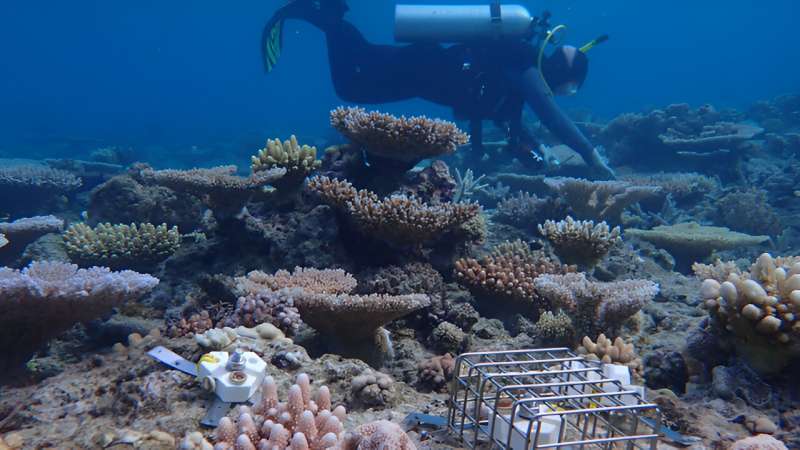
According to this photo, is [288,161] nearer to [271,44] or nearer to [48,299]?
[48,299]

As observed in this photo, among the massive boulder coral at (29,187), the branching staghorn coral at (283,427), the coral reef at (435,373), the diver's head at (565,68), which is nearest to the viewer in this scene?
the branching staghorn coral at (283,427)

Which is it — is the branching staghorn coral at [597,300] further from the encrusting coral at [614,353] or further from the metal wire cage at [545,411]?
the metal wire cage at [545,411]

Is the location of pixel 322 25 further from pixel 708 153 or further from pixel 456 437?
pixel 456 437

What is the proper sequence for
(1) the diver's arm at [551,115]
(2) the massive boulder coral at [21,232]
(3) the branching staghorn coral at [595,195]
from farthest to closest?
(1) the diver's arm at [551,115] < (3) the branching staghorn coral at [595,195] < (2) the massive boulder coral at [21,232]

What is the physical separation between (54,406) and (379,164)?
14.5 feet

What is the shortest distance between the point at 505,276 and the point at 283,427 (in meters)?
3.66

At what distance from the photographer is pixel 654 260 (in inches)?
314

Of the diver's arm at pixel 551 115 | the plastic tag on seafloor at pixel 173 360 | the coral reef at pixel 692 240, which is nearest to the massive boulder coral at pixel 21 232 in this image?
the plastic tag on seafloor at pixel 173 360

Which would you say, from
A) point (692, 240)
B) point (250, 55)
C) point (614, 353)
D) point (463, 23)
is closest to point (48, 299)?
point (614, 353)

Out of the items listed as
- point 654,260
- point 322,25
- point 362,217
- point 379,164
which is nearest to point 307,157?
point 379,164

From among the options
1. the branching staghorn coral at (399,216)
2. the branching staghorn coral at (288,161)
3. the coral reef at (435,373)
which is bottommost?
the coral reef at (435,373)

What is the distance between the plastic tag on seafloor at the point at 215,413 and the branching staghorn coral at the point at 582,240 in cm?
463

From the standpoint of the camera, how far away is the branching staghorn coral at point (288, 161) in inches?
241

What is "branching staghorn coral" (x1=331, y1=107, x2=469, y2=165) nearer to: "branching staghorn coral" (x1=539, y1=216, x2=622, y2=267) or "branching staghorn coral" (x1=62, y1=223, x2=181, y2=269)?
"branching staghorn coral" (x1=539, y1=216, x2=622, y2=267)
